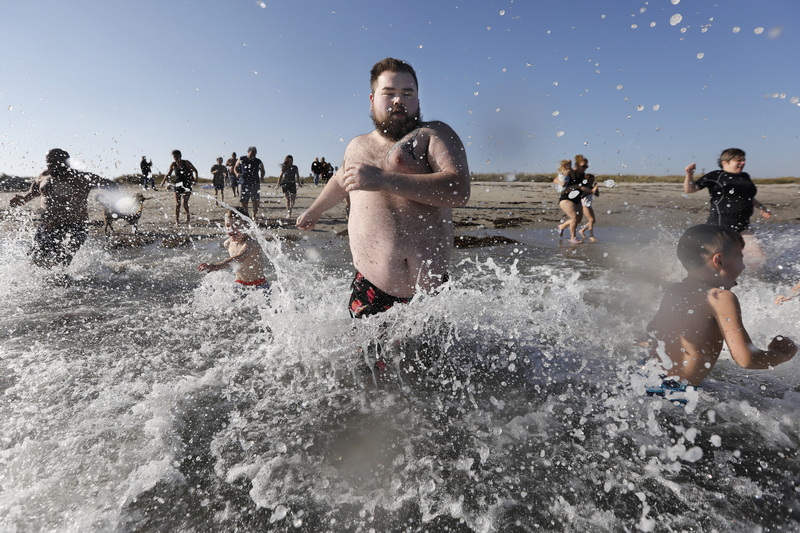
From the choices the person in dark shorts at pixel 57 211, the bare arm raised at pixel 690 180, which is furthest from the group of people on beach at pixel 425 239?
the person in dark shorts at pixel 57 211

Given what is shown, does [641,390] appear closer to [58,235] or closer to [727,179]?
[727,179]

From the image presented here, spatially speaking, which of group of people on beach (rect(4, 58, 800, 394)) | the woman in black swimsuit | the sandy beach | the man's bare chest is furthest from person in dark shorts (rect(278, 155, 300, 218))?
the man's bare chest

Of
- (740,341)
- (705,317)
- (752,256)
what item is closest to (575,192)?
(752,256)

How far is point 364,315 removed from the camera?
2244 millimetres

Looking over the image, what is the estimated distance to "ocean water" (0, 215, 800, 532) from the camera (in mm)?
1579

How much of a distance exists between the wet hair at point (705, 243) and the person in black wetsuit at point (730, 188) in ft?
10.7

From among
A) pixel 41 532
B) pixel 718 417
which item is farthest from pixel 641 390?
pixel 41 532

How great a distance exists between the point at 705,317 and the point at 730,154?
12.3 feet

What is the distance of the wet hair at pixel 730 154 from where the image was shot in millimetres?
4551

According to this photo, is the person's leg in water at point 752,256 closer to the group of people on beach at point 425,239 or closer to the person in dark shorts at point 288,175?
the group of people on beach at point 425,239

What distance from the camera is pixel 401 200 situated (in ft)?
6.62

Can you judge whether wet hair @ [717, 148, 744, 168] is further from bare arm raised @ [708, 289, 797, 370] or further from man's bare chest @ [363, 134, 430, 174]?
man's bare chest @ [363, 134, 430, 174]

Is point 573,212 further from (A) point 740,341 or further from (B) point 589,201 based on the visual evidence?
(A) point 740,341

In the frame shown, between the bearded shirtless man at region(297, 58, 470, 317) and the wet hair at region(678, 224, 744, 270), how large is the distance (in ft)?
4.02
